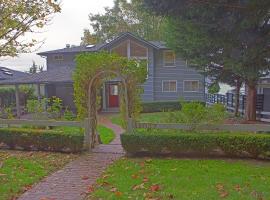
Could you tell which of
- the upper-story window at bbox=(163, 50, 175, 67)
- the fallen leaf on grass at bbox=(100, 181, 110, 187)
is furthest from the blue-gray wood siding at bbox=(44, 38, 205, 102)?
the fallen leaf on grass at bbox=(100, 181, 110, 187)

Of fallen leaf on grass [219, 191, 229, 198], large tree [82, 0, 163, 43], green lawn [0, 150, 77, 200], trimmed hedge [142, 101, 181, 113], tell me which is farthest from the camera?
large tree [82, 0, 163, 43]

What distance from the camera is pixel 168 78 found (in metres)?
32.3

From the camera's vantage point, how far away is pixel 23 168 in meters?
8.47

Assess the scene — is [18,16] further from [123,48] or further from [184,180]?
[123,48]

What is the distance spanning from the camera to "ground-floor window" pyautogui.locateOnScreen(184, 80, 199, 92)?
3228cm

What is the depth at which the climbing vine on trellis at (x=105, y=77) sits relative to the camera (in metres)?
11.3

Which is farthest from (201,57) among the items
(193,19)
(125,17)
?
(125,17)

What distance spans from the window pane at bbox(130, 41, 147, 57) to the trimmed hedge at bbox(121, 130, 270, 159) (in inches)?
855

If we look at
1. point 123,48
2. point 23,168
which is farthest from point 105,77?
point 123,48

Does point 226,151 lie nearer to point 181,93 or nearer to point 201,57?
point 201,57

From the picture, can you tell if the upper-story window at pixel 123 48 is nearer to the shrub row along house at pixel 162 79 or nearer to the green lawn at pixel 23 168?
the shrub row along house at pixel 162 79

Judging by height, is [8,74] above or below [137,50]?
below

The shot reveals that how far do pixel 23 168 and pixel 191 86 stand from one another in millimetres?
25332

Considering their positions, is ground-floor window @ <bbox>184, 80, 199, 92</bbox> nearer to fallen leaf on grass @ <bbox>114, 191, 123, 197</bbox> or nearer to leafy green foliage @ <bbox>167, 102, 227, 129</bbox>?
leafy green foliage @ <bbox>167, 102, 227, 129</bbox>
